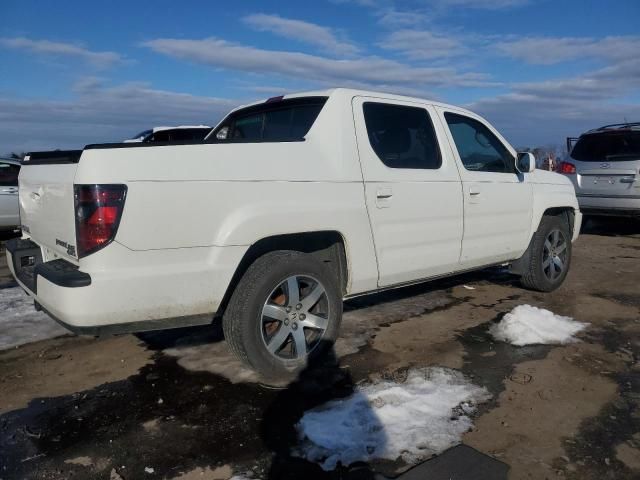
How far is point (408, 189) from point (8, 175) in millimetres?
8012

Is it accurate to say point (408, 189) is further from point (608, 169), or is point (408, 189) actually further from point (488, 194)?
point (608, 169)

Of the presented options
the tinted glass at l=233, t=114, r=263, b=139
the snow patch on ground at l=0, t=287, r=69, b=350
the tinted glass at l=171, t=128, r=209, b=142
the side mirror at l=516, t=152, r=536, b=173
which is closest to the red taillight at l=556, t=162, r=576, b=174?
the side mirror at l=516, t=152, r=536, b=173

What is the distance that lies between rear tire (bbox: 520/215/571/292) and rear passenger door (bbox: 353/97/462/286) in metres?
1.31

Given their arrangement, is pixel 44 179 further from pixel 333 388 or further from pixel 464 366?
pixel 464 366

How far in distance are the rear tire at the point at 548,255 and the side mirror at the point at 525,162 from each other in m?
0.72

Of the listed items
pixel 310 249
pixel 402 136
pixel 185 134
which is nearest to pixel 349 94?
pixel 402 136

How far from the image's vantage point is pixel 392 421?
2.95 metres

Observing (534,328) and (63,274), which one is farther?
(534,328)

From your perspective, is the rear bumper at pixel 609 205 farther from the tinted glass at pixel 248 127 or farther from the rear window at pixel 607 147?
the tinted glass at pixel 248 127

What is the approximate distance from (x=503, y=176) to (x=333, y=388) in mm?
2736

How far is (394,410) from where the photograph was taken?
10.1 ft

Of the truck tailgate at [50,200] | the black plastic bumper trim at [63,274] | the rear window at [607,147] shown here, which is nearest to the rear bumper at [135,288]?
the black plastic bumper trim at [63,274]

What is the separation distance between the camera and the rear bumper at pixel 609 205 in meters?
8.59

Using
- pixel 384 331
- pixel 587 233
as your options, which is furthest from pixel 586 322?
pixel 587 233
